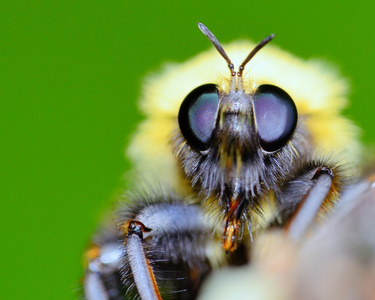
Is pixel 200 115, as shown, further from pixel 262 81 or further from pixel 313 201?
pixel 313 201

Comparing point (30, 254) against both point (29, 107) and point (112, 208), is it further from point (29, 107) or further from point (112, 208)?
point (112, 208)

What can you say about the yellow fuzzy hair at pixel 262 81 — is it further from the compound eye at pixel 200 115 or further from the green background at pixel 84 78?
the green background at pixel 84 78

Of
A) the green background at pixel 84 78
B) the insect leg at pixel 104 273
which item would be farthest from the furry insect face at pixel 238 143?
the green background at pixel 84 78

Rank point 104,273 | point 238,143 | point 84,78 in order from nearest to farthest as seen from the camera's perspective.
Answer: point 238,143 → point 104,273 → point 84,78

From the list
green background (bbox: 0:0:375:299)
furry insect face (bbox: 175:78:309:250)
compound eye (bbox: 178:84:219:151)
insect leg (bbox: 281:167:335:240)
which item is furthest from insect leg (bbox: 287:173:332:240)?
green background (bbox: 0:0:375:299)

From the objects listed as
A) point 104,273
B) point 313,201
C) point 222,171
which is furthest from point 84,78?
point 313,201

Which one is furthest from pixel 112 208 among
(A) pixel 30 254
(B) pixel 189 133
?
(A) pixel 30 254

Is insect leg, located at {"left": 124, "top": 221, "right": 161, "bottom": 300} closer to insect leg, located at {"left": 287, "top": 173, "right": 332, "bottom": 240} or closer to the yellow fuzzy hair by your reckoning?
the yellow fuzzy hair

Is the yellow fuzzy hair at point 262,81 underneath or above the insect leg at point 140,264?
above
